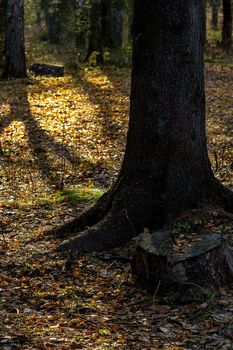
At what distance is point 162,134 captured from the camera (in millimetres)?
6555

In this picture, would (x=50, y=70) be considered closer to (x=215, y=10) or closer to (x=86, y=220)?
(x=86, y=220)

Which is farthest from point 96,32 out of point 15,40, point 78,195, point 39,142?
point 78,195

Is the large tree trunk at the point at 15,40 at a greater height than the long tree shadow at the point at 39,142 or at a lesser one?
greater

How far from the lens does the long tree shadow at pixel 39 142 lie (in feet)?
34.7

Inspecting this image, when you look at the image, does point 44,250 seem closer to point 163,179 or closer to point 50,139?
point 163,179

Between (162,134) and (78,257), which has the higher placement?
(162,134)

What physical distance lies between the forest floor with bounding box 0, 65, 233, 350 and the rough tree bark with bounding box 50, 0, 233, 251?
0.31 m

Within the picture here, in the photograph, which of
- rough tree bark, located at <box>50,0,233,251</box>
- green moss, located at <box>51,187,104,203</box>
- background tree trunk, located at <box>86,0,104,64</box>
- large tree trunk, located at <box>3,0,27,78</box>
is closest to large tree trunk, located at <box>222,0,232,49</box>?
background tree trunk, located at <box>86,0,104,64</box>

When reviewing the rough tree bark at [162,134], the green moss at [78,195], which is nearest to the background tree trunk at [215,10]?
the green moss at [78,195]

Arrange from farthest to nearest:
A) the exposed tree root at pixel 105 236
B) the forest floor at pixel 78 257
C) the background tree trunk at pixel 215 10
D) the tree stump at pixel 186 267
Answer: the background tree trunk at pixel 215 10, the exposed tree root at pixel 105 236, the tree stump at pixel 186 267, the forest floor at pixel 78 257

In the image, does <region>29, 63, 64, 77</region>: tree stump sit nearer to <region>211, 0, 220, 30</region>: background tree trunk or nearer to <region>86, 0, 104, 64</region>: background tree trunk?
<region>86, 0, 104, 64</region>: background tree trunk

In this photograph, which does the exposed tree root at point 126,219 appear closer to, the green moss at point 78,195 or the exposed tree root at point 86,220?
the exposed tree root at point 86,220

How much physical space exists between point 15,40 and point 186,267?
1567cm

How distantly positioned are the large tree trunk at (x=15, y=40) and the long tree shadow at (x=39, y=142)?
3.34 meters
